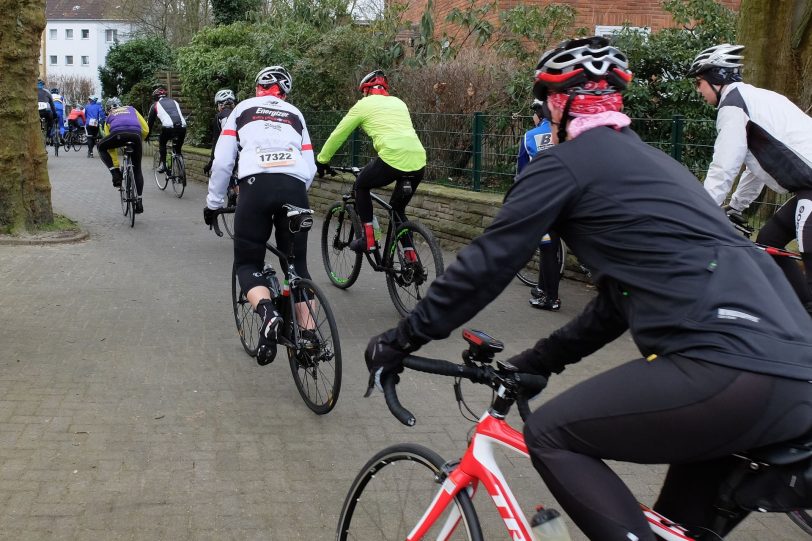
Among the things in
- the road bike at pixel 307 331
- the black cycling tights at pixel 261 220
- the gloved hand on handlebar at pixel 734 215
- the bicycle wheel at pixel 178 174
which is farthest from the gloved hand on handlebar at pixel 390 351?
the bicycle wheel at pixel 178 174

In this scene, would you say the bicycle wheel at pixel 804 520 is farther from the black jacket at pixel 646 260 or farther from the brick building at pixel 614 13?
the brick building at pixel 614 13

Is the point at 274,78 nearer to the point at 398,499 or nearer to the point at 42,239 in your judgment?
the point at 398,499

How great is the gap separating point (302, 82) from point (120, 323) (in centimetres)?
957

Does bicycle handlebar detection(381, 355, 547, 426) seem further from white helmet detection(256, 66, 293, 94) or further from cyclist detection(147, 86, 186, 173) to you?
cyclist detection(147, 86, 186, 173)

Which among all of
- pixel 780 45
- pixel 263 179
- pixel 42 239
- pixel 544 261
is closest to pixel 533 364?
pixel 263 179

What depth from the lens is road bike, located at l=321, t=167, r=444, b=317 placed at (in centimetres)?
729

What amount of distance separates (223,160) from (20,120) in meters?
6.17

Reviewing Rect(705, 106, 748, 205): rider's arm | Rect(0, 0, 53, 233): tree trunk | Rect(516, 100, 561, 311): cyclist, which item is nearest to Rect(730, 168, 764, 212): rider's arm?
Rect(705, 106, 748, 205): rider's arm

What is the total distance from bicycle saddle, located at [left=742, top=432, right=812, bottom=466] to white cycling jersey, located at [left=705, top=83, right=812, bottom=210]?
10.6ft

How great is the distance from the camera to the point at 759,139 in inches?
202

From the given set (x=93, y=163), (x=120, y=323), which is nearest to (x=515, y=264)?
(x=120, y=323)

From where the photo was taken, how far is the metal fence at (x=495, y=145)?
8.33 m

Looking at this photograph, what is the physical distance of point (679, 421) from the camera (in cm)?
212

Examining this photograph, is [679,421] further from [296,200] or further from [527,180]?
[296,200]
